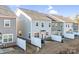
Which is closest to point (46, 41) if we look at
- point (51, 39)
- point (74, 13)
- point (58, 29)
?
point (51, 39)

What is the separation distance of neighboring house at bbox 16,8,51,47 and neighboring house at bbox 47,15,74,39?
0.15 m

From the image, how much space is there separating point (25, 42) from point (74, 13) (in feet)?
2.51

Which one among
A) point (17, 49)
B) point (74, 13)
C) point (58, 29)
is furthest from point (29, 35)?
point (74, 13)

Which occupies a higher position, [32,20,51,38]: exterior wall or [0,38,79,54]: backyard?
[32,20,51,38]: exterior wall

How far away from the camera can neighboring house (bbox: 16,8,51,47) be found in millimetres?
2243

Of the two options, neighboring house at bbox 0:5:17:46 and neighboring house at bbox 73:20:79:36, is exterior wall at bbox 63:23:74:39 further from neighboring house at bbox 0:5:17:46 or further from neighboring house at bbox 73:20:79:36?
neighboring house at bbox 0:5:17:46

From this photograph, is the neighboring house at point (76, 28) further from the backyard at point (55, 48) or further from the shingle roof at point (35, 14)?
the shingle roof at point (35, 14)

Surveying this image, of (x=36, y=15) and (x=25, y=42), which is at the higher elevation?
(x=36, y=15)

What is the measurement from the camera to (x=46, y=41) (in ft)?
7.45

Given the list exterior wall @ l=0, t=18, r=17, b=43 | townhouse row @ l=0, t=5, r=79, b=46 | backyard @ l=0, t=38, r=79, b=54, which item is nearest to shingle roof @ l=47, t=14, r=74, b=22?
townhouse row @ l=0, t=5, r=79, b=46

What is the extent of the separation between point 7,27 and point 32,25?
331 mm

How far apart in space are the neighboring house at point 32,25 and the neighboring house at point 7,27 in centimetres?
8
